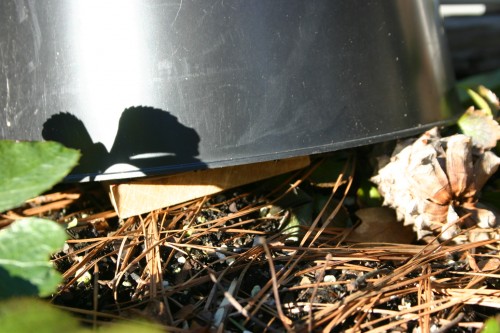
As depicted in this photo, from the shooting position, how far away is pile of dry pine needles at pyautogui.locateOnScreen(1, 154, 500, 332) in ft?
2.72

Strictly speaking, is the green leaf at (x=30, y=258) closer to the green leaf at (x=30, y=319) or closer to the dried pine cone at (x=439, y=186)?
the green leaf at (x=30, y=319)

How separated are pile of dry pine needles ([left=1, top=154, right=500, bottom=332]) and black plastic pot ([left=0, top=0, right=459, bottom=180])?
135 millimetres

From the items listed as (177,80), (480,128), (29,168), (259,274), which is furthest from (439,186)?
(29,168)

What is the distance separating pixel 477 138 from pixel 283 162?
1.30ft

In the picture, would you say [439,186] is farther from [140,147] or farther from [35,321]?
[35,321]

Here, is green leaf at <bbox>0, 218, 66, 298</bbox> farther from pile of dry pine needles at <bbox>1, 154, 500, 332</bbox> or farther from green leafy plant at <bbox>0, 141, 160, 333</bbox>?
pile of dry pine needles at <bbox>1, 154, 500, 332</bbox>

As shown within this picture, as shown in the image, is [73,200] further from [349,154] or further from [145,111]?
[349,154]

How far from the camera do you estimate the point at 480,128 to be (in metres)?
1.21

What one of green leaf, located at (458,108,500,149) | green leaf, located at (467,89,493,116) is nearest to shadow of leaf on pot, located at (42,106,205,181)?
green leaf, located at (458,108,500,149)

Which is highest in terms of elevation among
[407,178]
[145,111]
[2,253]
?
[145,111]

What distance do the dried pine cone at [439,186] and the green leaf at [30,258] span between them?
2.17 ft

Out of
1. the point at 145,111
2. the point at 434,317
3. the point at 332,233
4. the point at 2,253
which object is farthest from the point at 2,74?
the point at 434,317

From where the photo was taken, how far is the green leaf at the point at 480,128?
1170 millimetres

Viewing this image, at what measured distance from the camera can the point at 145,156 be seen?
39.4 inches
